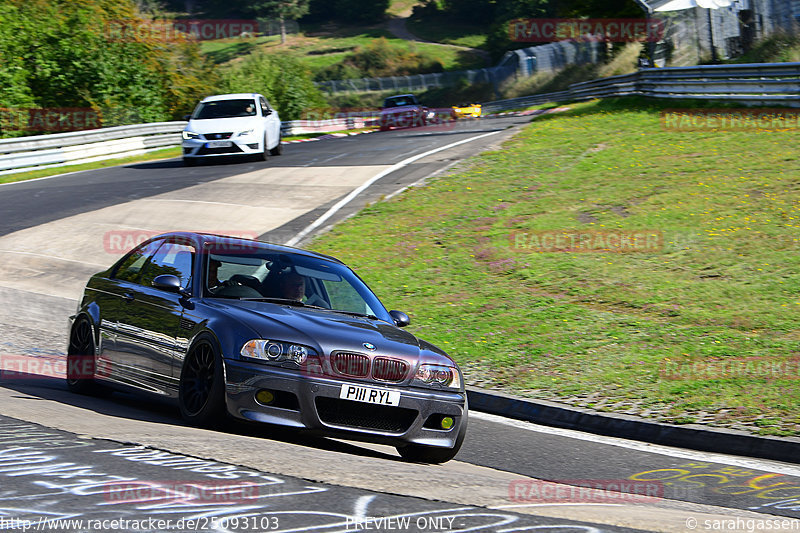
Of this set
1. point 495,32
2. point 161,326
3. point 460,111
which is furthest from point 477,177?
point 495,32

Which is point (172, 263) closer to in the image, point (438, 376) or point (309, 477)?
point (438, 376)

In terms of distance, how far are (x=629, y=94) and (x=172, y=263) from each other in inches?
1092

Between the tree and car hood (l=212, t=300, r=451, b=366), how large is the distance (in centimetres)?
11906

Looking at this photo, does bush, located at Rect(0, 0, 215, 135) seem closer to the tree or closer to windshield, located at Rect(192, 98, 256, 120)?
windshield, located at Rect(192, 98, 256, 120)

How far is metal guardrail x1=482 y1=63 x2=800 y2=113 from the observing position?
23.6m

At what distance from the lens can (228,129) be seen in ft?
84.4

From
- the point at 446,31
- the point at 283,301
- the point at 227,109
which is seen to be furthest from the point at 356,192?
the point at 446,31

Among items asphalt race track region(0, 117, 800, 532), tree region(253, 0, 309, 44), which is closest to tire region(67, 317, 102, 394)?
asphalt race track region(0, 117, 800, 532)

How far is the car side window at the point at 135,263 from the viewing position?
8125 mm

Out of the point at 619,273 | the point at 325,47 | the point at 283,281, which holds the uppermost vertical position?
the point at 325,47

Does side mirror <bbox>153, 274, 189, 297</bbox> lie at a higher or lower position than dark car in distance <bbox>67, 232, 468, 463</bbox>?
higher

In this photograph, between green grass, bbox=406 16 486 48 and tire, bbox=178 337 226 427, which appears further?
green grass, bbox=406 16 486 48

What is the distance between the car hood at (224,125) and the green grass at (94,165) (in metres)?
4.19

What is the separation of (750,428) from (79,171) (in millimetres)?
23177
